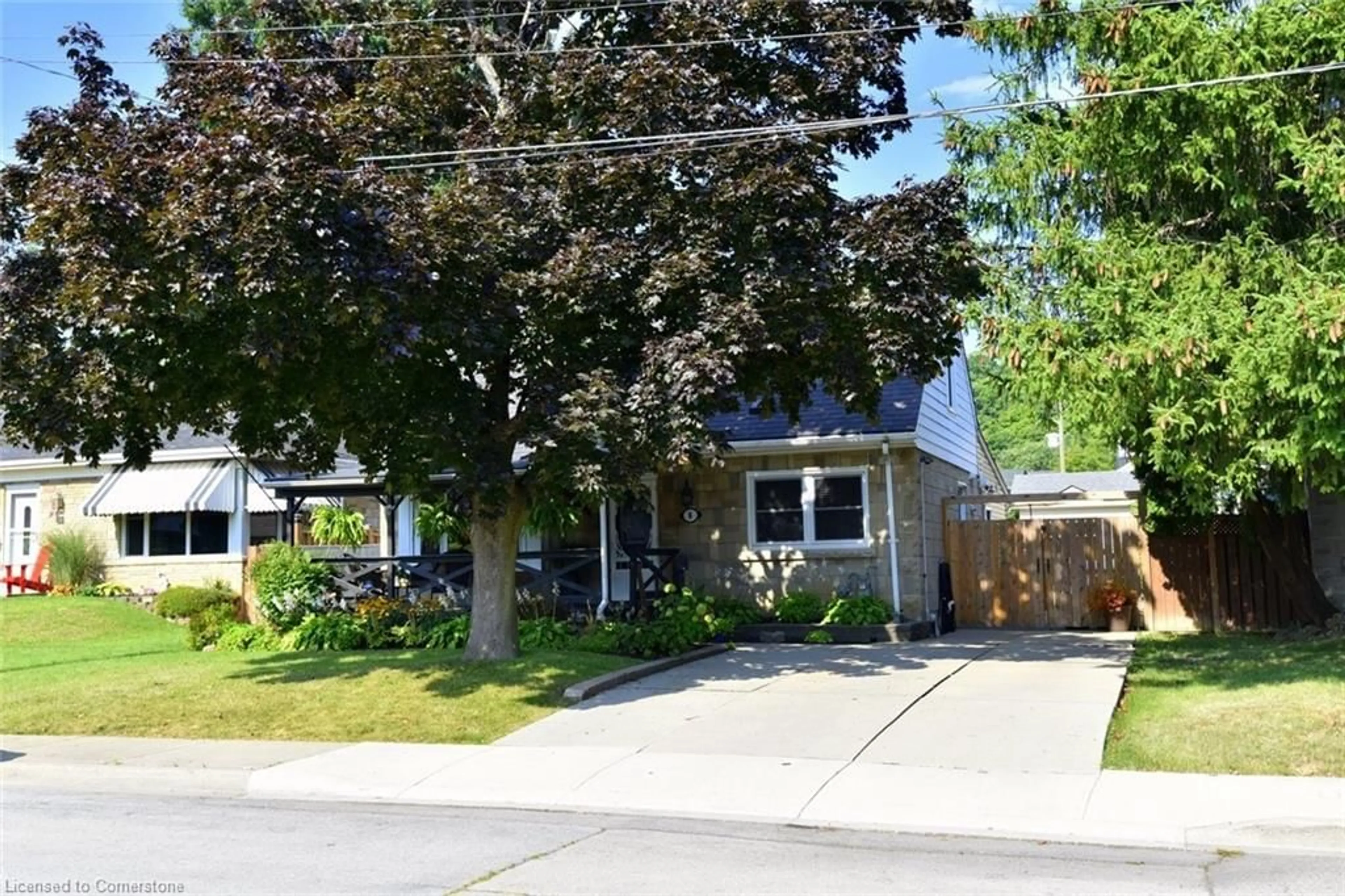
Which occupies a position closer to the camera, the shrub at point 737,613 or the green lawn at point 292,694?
the green lawn at point 292,694

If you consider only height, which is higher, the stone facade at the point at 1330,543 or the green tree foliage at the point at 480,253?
the green tree foliage at the point at 480,253

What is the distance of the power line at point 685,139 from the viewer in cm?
1202

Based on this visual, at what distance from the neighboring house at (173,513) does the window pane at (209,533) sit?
0.02 meters

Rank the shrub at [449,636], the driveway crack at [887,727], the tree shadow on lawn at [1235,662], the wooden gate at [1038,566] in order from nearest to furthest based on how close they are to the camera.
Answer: the driveway crack at [887,727]
the tree shadow on lawn at [1235,662]
the shrub at [449,636]
the wooden gate at [1038,566]

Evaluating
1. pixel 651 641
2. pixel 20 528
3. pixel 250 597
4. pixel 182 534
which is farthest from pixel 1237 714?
pixel 20 528

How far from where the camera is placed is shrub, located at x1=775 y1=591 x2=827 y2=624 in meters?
18.1

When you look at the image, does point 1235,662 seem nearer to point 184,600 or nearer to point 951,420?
point 951,420

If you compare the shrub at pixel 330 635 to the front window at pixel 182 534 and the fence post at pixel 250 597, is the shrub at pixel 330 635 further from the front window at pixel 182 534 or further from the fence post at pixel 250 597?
the front window at pixel 182 534

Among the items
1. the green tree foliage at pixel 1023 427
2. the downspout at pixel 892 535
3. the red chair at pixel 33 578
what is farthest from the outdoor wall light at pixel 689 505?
the red chair at pixel 33 578

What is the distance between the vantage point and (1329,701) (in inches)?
419

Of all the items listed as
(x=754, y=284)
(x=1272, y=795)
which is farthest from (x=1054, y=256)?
(x=1272, y=795)

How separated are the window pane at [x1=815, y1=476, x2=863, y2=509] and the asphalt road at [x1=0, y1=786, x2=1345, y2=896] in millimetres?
11353

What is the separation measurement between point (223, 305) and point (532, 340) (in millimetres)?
3561

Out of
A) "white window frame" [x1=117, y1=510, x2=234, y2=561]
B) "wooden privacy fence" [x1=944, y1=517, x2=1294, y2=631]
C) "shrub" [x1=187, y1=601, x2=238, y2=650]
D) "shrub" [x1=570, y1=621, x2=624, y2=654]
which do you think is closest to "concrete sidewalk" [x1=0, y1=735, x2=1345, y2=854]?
"shrub" [x1=570, y1=621, x2=624, y2=654]
